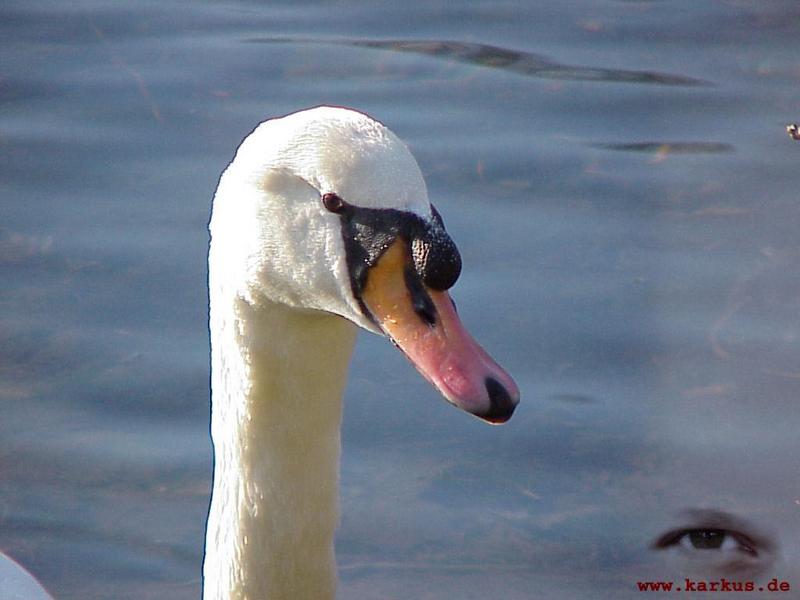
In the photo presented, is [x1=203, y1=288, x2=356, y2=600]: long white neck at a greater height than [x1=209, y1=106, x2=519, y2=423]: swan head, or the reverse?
[x1=209, y1=106, x2=519, y2=423]: swan head

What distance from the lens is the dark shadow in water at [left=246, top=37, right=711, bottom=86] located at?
764 centimetres

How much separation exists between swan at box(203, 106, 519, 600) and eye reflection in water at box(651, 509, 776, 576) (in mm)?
1625

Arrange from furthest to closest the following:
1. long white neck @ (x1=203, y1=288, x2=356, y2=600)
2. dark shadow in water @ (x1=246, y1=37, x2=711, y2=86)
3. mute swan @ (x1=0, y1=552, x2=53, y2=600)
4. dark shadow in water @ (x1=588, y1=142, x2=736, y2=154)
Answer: dark shadow in water @ (x1=246, y1=37, x2=711, y2=86), dark shadow in water @ (x1=588, y1=142, x2=736, y2=154), mute swan @ (x1=0, y1=552, x2=53, y2=600), long white neck @ (x1=203, y1=288, x2=356, y2=600)

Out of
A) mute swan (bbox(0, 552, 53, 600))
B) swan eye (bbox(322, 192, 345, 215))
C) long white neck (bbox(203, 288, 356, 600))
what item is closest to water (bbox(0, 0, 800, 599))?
mute swan (bbox(0, 552, 53, 600))

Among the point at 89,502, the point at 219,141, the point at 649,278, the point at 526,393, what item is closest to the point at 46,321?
the point at 89,502

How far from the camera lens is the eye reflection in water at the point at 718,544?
16.1 ft

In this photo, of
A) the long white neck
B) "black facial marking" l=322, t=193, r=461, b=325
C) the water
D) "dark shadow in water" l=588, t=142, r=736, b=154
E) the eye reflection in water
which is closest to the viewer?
"black facial marking" l=322, t=193, r=461, b=325

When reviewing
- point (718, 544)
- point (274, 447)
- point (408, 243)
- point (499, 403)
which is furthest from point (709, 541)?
point (408, 243)

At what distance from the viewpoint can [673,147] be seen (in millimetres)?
7098

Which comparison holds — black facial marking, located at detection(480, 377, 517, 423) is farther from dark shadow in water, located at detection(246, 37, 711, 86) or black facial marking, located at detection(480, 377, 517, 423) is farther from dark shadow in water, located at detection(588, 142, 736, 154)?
dark shadow in water, located at detection(246, 37, 711, 86)

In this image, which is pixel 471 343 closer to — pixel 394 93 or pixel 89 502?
pixel 89 502

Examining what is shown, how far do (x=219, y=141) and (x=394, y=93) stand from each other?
94cm

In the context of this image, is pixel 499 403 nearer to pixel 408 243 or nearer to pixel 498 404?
pixel 498 404

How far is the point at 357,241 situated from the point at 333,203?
94 millimetres
